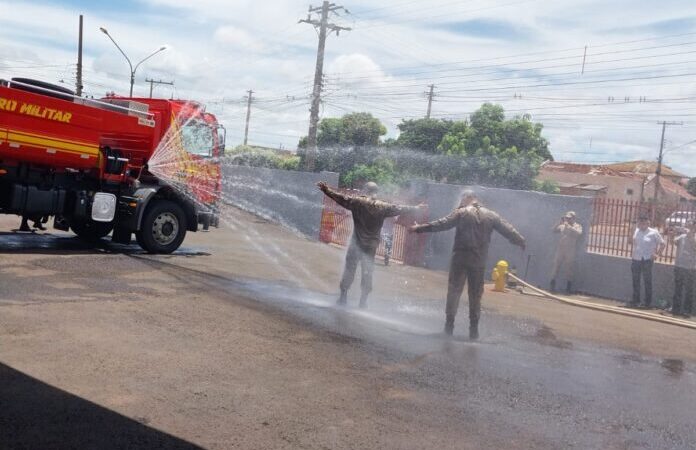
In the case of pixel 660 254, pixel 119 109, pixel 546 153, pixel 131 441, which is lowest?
pixel 131 441

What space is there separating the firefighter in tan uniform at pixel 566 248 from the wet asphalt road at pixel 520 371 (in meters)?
3.35

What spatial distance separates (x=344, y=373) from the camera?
6367mm

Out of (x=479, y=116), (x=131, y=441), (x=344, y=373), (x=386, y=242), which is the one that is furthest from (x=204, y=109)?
(x=479, y=116)

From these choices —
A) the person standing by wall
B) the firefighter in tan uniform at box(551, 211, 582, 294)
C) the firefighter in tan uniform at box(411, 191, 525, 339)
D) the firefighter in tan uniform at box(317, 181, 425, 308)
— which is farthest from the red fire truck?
the person standing by wall

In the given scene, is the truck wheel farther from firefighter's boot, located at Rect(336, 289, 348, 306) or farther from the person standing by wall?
the person standing by wall

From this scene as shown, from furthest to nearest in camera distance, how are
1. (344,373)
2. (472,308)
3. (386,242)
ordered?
(386,242) < (472,308) < (344,373)

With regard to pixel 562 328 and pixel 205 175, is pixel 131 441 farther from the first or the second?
pixel 205 175

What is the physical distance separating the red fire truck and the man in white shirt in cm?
821

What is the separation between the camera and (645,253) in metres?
13.1

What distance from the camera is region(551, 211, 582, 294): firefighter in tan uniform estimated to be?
47.5ft

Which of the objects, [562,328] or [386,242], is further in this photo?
[386,242]

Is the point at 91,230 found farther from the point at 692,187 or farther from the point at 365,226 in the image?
the point at 692,187

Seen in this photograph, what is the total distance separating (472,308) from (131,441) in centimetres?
517

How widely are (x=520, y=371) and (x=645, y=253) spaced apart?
280 inches
